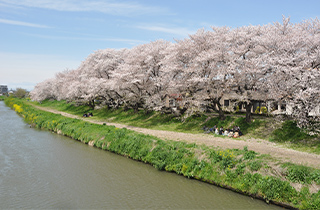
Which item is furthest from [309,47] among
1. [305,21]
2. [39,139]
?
[39,139]

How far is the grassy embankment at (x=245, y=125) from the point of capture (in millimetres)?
20047

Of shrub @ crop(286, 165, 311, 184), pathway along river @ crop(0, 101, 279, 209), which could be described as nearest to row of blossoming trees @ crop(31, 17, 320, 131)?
shrub @ crop(286, 165, 311, 184)

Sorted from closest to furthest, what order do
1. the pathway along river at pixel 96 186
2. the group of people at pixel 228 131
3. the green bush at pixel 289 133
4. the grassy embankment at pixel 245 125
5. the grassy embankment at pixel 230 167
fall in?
the grassy embankment at pixel 230 167 → the pathway along river at pixel 96 186 → the grassy embankment at pixel 245 125 → the green bush at pixel 289 133 → the group of people at pixel 228 131

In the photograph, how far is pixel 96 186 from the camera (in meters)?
15.4

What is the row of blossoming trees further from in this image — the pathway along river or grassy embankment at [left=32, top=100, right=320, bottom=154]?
the pathway along river

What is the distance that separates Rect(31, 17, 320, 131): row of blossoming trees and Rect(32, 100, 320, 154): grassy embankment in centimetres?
129

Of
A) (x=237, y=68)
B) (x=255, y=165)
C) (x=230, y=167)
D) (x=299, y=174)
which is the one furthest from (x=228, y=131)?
(x=299, y=174)

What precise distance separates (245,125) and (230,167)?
1187cm

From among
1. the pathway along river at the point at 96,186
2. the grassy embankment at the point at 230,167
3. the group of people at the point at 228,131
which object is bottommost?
the pathway along river at the point at 96,186

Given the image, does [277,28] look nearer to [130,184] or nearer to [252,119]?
[252,119]

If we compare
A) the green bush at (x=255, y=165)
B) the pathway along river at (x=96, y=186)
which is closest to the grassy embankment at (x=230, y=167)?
the green bush at (x=255, y=165)

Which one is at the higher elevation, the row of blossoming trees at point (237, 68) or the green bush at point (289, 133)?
the row of blossoming trees at point (237, 68)

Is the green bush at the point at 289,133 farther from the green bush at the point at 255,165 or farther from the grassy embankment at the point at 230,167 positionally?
→ the green bush at the point at 255,165

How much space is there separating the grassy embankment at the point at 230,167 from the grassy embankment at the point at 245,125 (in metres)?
6.13
